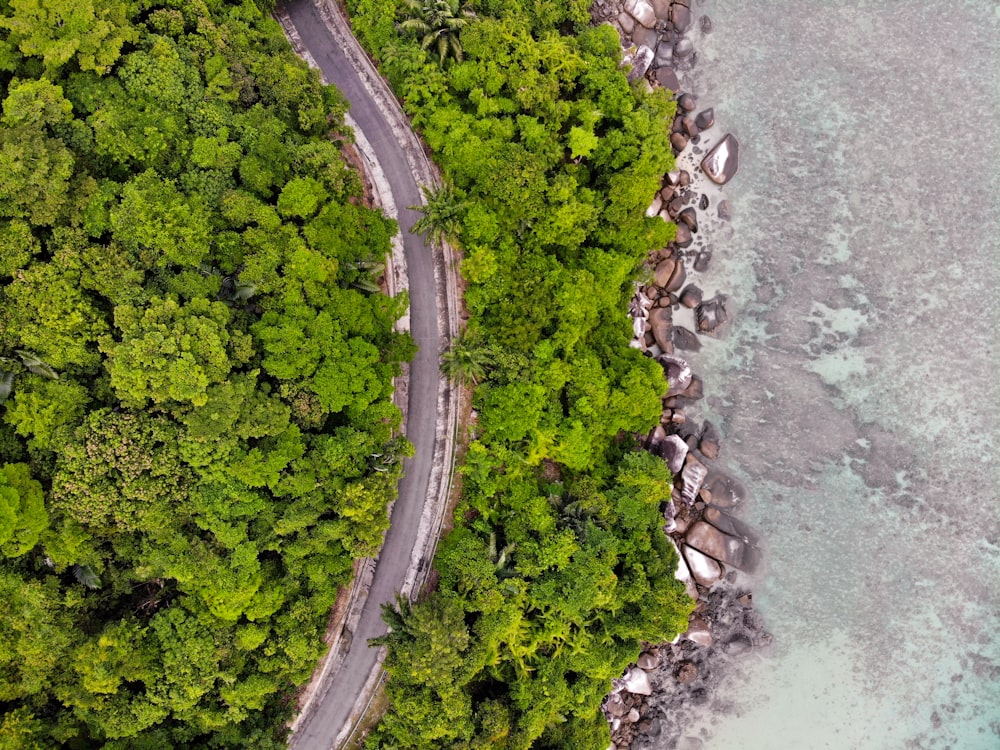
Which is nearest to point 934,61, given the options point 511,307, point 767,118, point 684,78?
point 767,118

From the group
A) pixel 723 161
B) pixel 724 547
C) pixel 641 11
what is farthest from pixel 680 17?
pixel 724 547

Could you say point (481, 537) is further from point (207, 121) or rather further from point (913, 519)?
point (913, 519)

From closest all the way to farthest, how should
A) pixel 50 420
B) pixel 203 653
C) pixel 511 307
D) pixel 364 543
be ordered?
pixel 50 420 → pixel 203 653 → pixel 364 543 → pixel 511 307

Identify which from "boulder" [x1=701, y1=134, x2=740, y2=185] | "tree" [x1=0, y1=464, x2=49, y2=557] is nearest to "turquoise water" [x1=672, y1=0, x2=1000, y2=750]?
"boulder" [x1=701, y1=134, x2=740, y2=185]

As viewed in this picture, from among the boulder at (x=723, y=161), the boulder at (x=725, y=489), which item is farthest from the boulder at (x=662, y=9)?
the boulder at (x=725, y=489)

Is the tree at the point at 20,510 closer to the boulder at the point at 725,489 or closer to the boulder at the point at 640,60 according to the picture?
the boulder at the point at 725,489

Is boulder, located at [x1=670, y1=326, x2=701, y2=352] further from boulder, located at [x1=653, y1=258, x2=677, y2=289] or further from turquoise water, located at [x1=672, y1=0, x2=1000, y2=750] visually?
boulder, located at [x1=653, y1=258, x2=677, y2=289]
